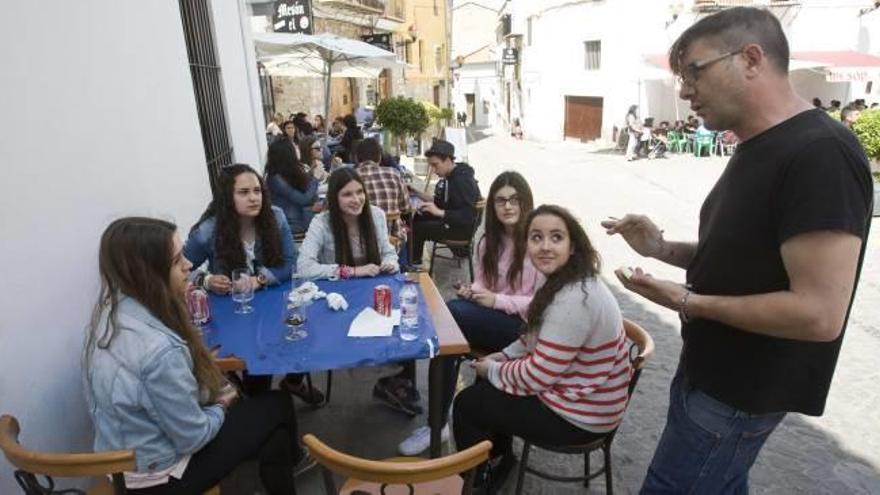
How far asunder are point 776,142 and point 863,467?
244 cm

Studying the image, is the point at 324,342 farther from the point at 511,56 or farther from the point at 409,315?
the point at 511,56

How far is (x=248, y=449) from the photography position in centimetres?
209

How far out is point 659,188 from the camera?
1137 centimetres

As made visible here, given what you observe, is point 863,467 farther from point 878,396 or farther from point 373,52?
point 373,52

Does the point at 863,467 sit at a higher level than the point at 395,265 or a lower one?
lower

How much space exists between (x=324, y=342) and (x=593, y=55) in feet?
75.1

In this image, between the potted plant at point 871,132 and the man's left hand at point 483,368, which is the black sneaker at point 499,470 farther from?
the potted plant at point 871,132

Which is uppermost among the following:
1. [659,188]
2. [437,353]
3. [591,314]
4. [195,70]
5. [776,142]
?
[195,70]

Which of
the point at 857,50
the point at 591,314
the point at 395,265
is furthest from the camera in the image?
the point at 857,50

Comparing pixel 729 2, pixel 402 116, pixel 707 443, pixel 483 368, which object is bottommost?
pixel 483 368

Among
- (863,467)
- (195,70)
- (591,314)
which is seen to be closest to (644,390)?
(863,467)

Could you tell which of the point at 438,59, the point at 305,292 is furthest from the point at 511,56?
the point at 305,292

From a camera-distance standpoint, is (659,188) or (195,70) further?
(659,188)

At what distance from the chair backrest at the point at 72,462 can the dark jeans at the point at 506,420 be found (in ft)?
4.37
